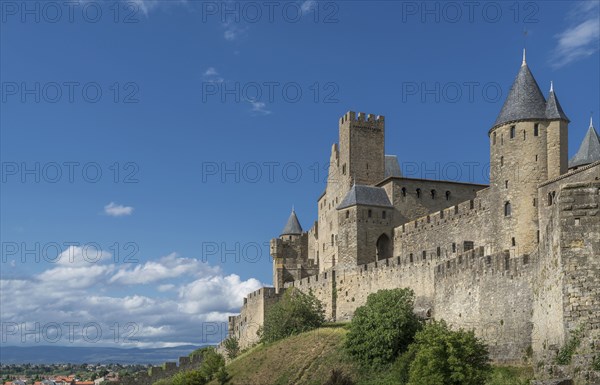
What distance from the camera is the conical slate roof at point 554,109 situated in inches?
1860

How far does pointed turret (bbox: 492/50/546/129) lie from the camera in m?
47.7

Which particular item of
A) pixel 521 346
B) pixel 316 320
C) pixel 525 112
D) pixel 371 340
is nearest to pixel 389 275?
pixel 316 320

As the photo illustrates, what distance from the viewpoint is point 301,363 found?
52.9m

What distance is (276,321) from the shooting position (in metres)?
62.2

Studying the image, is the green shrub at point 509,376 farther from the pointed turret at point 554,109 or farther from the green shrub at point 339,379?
the pointed turret at point 554,109

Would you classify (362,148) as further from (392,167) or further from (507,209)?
(507,209)

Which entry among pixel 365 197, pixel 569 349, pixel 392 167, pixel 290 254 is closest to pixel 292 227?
pixel 290 254

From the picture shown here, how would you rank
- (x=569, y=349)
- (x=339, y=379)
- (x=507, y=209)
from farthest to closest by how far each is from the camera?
(x=507, y=209) < (x=339, y=379) < (x=569, y=349)

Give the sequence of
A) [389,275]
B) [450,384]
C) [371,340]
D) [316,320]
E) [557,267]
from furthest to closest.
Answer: [316,320] < [389,275] < [371,340] < [450,384] < [557,267]

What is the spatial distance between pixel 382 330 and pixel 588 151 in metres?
18.8

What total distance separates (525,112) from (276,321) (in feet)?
80.1

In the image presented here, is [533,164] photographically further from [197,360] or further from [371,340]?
[197,360]

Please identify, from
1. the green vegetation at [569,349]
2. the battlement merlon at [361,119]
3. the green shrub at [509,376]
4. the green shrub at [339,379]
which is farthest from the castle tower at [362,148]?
the green vegetation at [569,349]

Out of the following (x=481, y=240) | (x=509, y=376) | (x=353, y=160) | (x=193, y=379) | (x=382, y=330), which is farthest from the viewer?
(x=353, y=160)
